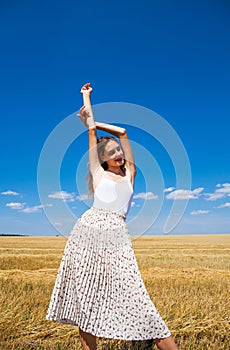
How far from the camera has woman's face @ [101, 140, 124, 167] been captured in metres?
3.17

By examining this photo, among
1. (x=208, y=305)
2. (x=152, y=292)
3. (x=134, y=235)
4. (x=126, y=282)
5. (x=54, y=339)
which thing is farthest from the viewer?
(x=152, y=292)

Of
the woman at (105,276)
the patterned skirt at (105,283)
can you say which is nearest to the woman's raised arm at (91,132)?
the woman at (105,276)

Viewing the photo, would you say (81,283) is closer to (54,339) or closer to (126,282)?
(126,282)

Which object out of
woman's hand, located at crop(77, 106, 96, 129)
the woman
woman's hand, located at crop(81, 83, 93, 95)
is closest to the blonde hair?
the woman

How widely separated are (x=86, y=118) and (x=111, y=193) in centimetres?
62

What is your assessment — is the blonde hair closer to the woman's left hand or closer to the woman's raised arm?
the woman's raised arm

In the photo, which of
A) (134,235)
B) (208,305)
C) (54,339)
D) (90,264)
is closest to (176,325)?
(208,305)

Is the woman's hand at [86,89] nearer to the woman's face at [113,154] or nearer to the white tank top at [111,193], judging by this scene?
the woman's face at [113,154]

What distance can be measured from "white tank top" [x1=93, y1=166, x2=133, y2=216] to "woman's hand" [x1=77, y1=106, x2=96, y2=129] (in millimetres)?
378

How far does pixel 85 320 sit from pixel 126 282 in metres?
0.41

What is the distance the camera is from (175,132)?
11.2 feet

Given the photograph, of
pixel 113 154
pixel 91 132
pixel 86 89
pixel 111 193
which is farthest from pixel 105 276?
pixel 86 89

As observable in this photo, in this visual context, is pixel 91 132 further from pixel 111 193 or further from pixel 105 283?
pixel 105 283

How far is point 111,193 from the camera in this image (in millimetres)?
3064
